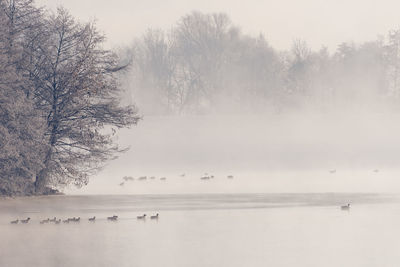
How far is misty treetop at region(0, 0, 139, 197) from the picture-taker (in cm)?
4562

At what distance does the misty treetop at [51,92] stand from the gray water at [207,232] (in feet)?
5.36

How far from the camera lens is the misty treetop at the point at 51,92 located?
45.6m

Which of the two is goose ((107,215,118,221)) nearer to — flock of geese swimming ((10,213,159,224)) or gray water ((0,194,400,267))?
flock of geese swimming ((10,213,159,224))

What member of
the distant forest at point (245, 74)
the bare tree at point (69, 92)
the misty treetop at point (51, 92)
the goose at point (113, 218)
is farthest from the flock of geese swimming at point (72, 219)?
the distant forest at point (245, 74)

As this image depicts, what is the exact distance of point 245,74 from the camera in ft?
477

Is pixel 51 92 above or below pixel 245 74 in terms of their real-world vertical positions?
below

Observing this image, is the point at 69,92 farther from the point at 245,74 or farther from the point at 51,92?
the point at 245,74

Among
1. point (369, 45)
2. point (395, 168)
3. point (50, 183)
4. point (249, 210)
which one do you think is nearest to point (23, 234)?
point (249, 210)

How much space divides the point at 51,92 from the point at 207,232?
1509cm

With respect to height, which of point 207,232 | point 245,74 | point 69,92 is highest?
point 245,74

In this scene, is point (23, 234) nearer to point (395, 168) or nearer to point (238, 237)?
point (238, 237)

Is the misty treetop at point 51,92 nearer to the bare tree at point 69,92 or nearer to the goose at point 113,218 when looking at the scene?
the bare tree at point 69,92

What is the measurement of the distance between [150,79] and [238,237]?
382 ft

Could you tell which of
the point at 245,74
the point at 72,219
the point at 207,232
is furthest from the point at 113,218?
the point at 245,74
